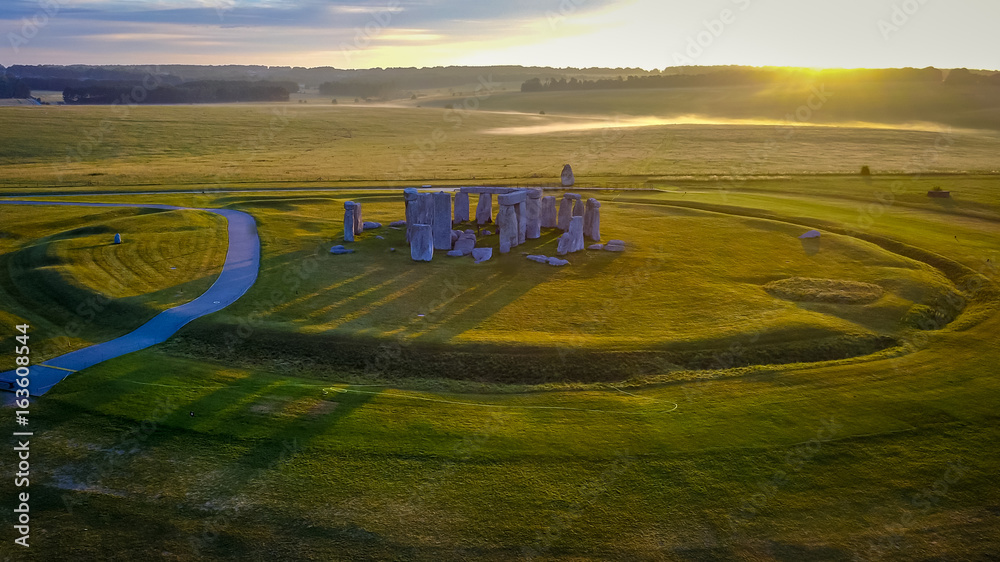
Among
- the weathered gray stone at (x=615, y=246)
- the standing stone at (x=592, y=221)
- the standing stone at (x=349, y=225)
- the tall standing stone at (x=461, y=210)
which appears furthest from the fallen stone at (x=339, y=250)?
the weathered gray stone at (x=615, y=246)

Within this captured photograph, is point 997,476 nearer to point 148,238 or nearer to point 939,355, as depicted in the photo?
point 939,355

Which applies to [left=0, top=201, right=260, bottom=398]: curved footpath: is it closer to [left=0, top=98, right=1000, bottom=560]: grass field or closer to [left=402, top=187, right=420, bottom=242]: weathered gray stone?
[left=0, top=98, right=1000, bottom=560]: grass field

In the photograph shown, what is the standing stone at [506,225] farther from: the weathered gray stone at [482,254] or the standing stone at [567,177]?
the standing stone at [567,177]

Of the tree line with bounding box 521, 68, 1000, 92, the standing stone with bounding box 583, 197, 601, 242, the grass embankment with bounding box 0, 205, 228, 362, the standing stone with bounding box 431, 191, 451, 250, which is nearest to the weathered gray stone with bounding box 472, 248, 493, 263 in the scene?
the standing stone with bounding box 431, 191, 451, 250

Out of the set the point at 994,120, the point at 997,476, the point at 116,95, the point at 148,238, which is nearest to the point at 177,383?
the point at 148,238

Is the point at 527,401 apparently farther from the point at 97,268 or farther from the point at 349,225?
the point at 97,268

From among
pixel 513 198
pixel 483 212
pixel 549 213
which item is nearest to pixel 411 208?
pixel 513 198

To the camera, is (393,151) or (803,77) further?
(803,77)
